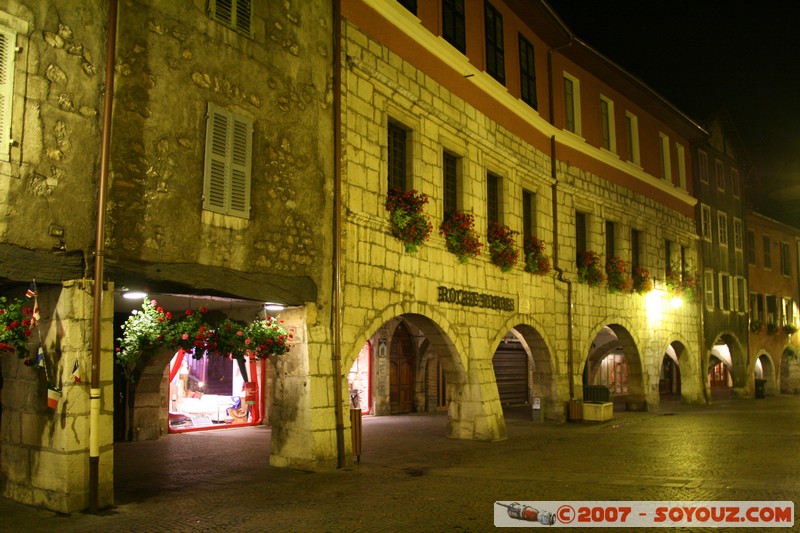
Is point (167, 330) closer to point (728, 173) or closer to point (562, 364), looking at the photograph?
point (562, 364)

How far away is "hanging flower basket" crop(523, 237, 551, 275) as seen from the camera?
1603 centimetres

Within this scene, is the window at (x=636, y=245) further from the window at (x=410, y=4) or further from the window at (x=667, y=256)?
the window at (x=410, y=4)

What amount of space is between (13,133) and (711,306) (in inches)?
953

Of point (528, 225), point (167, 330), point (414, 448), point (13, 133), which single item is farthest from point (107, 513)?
point (528, 225)

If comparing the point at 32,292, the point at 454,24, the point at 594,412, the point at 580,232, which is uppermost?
the point at 454,24

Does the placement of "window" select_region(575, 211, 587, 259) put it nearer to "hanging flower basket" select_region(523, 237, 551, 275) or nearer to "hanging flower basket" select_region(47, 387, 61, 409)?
"hanging flower basket" select_region(523, 237, 551, 275)

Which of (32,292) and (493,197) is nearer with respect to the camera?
(32,292)

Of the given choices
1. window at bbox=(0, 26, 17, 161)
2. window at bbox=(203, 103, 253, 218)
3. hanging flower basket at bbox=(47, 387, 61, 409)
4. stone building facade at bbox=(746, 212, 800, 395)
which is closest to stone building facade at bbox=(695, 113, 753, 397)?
stone building facade at bbox=(746, 212, 800, 395)

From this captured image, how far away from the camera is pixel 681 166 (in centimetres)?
2517

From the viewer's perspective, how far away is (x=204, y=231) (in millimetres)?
8898

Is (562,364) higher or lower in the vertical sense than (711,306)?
lower

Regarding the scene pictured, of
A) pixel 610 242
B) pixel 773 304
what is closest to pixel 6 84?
pixel 610 242

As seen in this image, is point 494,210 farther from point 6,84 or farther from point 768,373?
point 768,373

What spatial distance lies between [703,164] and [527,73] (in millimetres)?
12678
